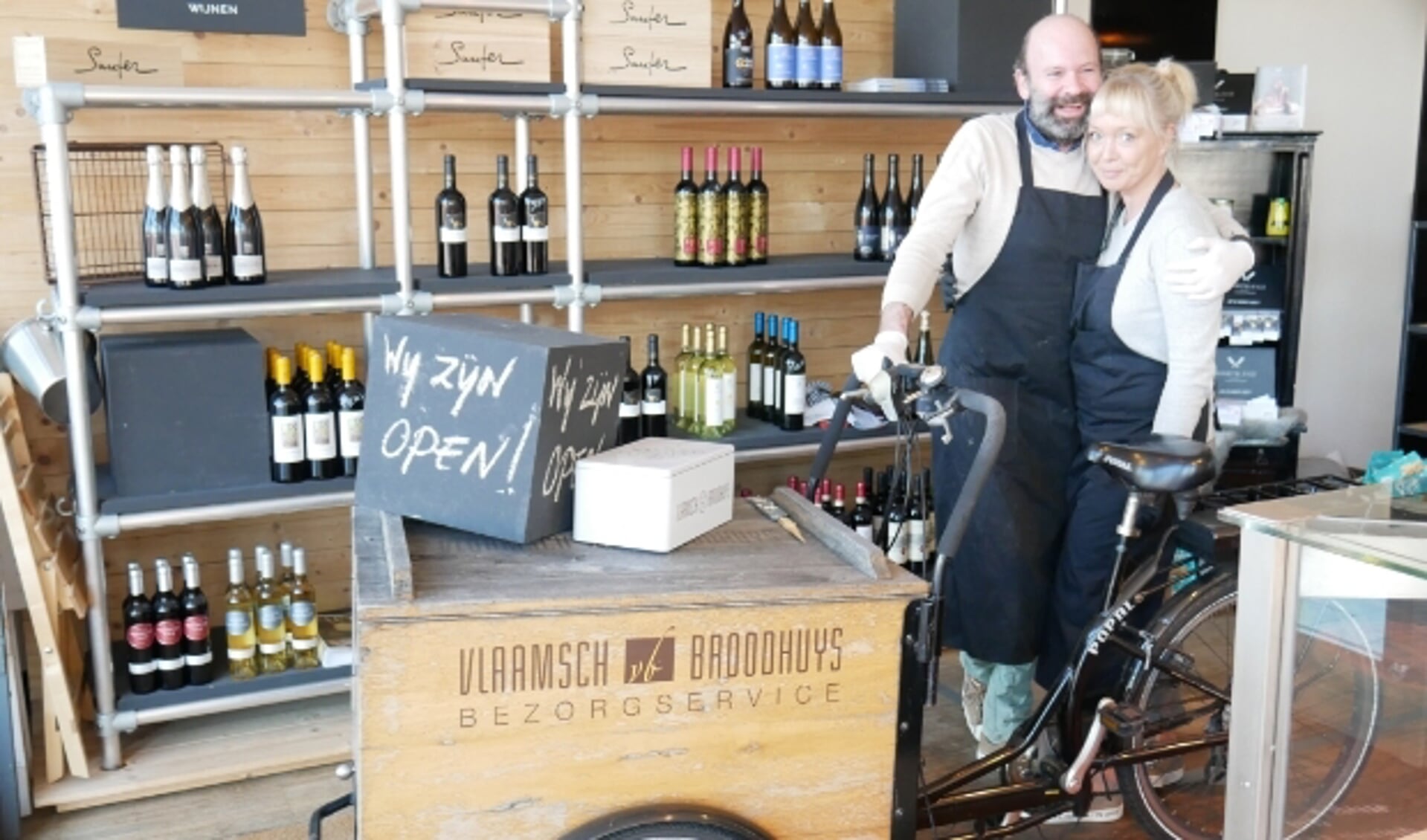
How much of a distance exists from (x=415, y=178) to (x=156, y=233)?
0.72m

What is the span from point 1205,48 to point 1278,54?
0.56 m

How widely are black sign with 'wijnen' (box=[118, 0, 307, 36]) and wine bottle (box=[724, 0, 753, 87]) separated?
3.54ft

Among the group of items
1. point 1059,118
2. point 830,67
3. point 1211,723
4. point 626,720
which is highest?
point 830,67

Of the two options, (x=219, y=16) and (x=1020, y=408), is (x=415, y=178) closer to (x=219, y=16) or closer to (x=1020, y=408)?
(x=219, y=16)

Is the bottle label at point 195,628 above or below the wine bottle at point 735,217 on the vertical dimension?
below

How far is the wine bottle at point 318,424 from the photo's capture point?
317 centimetres

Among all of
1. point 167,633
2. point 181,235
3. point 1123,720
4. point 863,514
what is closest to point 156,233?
point 181,235

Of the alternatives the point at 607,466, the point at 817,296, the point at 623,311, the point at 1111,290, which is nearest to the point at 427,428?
the point at 607,466

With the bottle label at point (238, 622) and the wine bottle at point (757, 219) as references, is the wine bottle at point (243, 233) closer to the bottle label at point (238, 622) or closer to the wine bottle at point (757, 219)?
the bottle label at point (238, 622)

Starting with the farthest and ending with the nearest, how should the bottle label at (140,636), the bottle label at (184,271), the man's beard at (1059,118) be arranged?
the bottle label at (140,636), the bottle label at (184,271), the man's beard at (1059,118)

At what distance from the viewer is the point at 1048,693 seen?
272cm

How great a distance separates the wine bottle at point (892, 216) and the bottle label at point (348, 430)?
1.52 metres

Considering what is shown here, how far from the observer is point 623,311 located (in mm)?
3867

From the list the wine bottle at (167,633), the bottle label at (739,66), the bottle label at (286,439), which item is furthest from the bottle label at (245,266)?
the bottle label at (739,66)
